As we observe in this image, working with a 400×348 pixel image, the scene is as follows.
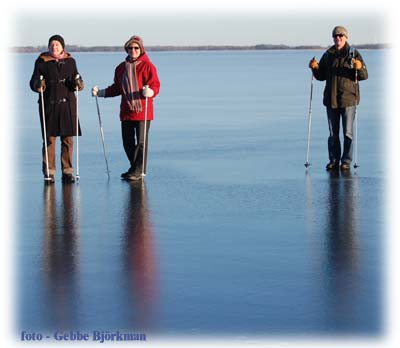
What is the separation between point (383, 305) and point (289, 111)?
53.3ft

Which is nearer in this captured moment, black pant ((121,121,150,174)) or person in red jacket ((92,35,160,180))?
person in red jacket ((92,35,160,180))

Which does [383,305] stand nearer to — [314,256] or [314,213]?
[314,256]

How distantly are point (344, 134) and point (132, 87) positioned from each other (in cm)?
272

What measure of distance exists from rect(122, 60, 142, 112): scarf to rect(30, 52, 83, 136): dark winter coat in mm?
605

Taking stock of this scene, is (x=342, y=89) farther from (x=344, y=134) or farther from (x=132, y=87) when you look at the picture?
(x=132, y=87)

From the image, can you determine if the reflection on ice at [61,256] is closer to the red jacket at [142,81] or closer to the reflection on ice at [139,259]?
the reflection on ice at [139,259]

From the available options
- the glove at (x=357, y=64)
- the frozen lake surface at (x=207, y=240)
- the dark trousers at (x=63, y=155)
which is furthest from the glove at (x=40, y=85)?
the glove at (x=357, y=64)

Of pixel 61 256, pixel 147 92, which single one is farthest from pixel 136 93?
pixel 61 256

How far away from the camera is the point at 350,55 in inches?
562

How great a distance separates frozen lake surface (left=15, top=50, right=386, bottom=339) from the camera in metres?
7.46

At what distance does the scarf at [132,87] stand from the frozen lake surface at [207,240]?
897mm

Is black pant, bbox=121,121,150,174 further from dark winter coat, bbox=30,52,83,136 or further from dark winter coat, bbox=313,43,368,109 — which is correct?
dark winter coat, bbox=313,43,368,109

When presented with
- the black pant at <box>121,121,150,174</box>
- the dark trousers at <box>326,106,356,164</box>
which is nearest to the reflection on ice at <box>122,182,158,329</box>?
the black pant at <box>121,121,150,174</box>

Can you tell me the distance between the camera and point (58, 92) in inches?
533
